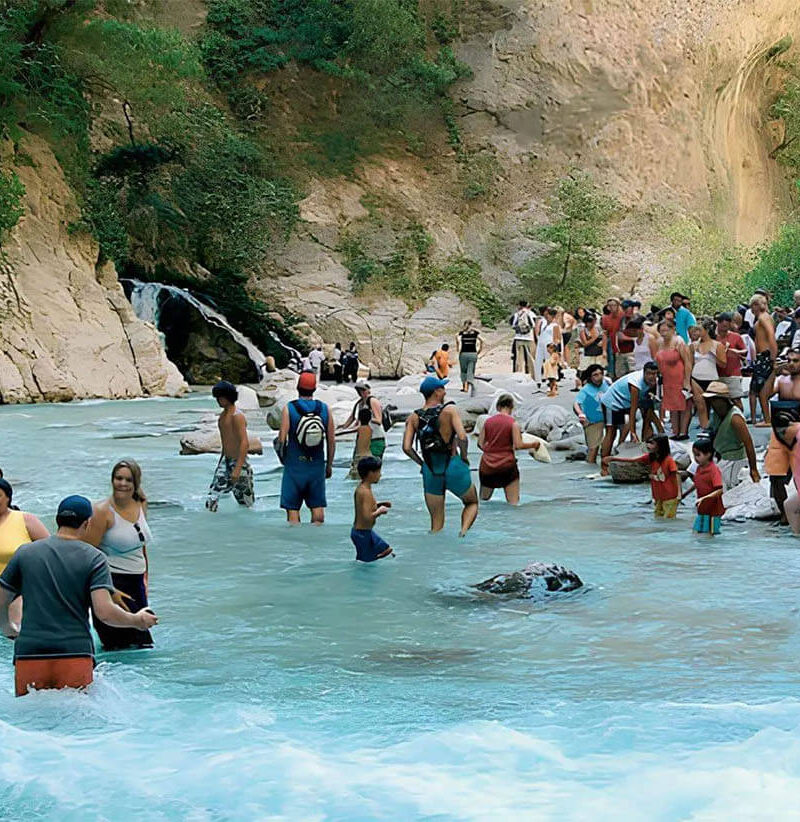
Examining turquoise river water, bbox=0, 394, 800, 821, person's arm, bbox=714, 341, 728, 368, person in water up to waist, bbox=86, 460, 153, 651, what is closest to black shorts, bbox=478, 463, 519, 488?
turquoise river water, bbox=0, 394, 800, 821

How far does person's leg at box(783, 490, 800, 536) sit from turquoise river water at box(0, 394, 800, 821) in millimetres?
268

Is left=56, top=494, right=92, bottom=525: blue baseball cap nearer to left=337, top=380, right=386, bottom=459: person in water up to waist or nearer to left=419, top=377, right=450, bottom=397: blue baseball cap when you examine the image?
left=419, top=377, right=450, bottom=397: blue baseball cap

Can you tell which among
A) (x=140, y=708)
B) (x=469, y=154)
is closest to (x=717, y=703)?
A: (x=140, y=708)

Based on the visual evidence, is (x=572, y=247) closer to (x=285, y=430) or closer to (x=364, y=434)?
(x=364, y=434)

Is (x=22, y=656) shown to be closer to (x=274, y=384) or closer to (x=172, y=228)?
(x=274, y=384)

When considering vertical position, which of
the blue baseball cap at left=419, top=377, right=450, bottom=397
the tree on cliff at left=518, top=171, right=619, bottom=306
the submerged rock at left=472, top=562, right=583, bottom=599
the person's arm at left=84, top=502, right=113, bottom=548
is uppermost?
the tree on cliff at left=518, top=171, right=619, bottom=306

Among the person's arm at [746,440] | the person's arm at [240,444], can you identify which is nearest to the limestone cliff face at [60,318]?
the person's arm at [240,444]

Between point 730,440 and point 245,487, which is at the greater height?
point 730,440

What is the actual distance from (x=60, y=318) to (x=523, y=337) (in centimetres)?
1084

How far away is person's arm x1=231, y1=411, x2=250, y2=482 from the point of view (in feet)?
37.0

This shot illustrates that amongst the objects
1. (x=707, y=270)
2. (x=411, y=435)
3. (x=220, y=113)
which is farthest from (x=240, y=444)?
(x=220, y=113)

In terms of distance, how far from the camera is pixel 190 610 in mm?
8883

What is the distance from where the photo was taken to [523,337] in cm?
2648

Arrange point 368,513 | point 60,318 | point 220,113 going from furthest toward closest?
point 220,113, point 60,318, point 368,513
